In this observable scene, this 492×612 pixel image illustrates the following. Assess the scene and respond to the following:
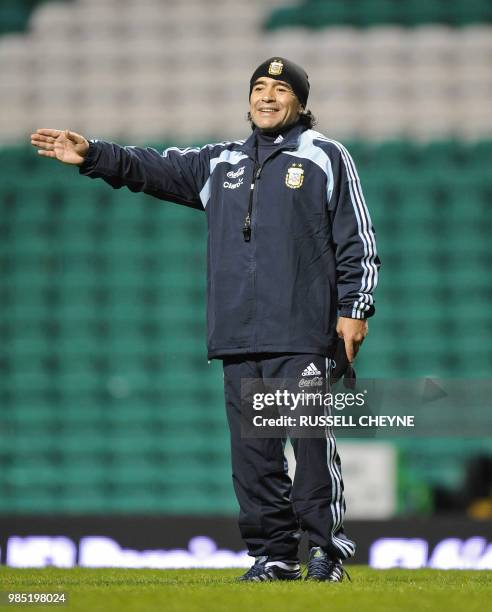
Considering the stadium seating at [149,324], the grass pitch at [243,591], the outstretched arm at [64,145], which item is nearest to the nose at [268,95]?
the outstretched arm at [64,145]

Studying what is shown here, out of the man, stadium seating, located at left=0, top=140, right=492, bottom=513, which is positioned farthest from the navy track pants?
stadium seating, located at left=0, top=140, right=492, bottom=513


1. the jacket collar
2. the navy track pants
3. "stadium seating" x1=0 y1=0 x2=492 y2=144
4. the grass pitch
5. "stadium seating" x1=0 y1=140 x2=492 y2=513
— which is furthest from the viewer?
"stadium seating" x1=0 y1=0 x2=492 y2=144

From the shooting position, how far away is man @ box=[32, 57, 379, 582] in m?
2.23

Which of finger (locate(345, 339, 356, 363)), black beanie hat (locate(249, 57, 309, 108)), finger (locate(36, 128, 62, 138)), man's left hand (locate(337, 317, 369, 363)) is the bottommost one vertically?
finger (locate(345, 339, 356, 363))

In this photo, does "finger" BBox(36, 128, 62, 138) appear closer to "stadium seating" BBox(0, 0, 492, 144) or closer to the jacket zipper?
the jacket zipper

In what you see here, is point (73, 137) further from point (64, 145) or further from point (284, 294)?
point (284, 294)

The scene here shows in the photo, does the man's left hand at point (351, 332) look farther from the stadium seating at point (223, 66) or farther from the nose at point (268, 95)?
the stadium seating at point (223, 66)

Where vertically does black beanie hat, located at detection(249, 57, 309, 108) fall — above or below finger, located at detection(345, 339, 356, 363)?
above

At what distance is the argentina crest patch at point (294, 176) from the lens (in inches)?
90.6

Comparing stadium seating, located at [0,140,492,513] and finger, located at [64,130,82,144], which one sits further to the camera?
stadium seating, located at [0,140,492,513]

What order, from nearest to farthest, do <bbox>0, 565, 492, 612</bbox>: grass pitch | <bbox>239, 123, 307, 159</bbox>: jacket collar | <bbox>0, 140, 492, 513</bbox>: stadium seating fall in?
<bbox>0, 565, 492, 612</bbox>: grass pitch, <bbox>239, 123, 307, 159</bbox>: jacket collar, <bbox>0, 140, 492, 513</bbox>: stadium seating

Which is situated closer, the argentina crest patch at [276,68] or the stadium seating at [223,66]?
the argentina crest patch at [276,68]

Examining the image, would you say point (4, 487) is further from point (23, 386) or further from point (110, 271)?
point (110, 271)

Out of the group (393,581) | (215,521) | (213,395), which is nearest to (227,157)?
(393,581)
